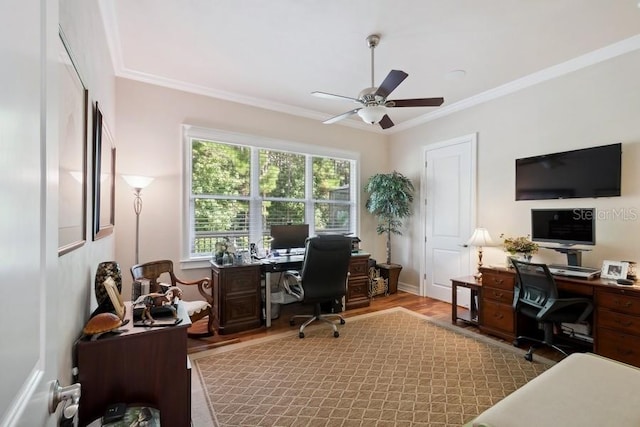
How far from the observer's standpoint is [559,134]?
3383mm

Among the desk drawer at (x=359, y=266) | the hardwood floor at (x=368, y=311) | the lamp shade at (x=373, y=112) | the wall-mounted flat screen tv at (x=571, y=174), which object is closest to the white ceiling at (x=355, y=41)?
the lamp shade at (x=373, y=112)

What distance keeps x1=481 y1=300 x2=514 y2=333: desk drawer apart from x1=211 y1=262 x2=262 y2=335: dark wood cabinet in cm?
259

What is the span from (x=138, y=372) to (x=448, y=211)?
4284 millimetres

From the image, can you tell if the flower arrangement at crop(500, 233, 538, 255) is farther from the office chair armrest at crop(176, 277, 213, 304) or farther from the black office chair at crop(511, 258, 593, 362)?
the office chair armrest at crop(176, 277, 213, 304)

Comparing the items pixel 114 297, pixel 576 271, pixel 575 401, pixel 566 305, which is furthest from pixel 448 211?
pixel 114 297

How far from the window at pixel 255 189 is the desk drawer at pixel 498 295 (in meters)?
2.38

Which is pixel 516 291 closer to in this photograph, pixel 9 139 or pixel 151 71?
pixel 9 139

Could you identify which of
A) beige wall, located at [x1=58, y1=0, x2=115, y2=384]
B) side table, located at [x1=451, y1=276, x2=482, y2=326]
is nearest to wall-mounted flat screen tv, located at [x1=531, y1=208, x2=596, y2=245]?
side table, located at [x1=451, y1=276, x2=482, y2=326]

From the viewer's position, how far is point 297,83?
→ 379 cm

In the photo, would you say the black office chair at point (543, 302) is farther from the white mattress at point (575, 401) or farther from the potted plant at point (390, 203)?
the potted plant at point (390, 203)

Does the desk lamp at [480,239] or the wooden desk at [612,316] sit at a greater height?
the desk lamp at [480,239]

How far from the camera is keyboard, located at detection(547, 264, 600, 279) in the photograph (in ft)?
9.15

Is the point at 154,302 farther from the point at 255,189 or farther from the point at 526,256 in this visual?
the point at 526,256

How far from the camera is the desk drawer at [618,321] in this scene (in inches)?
96.4
